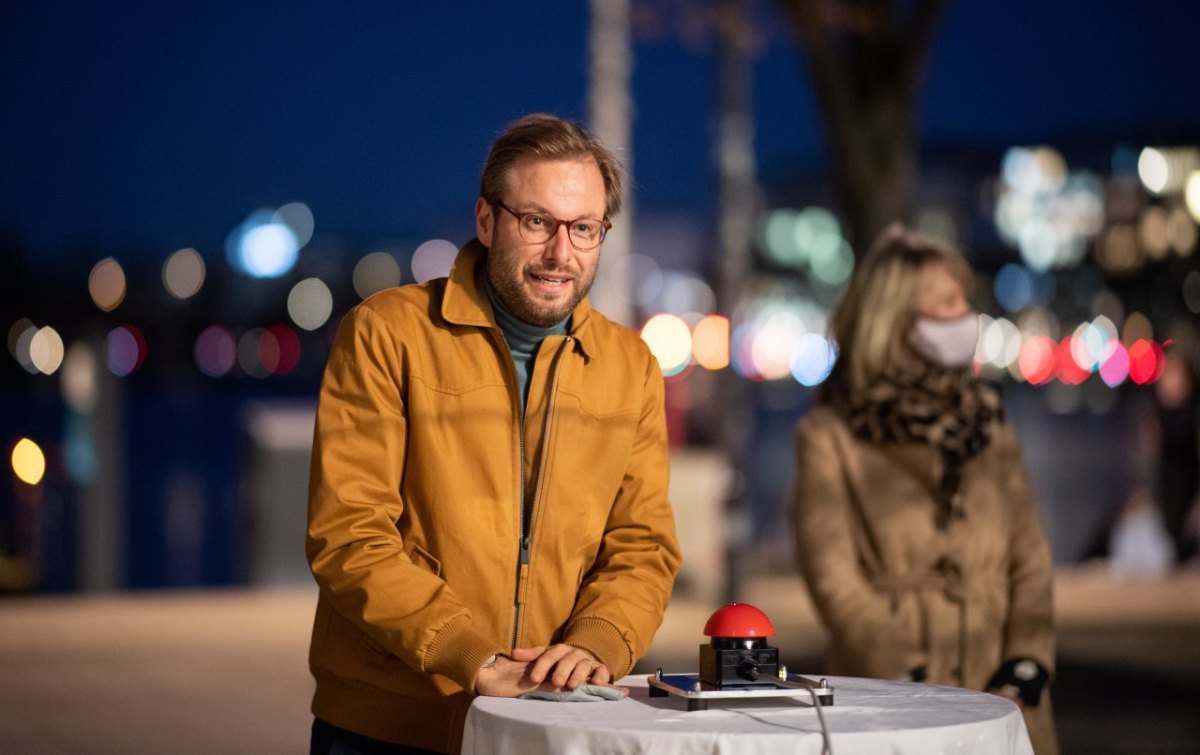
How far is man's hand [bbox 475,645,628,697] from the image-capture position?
364 centimetres

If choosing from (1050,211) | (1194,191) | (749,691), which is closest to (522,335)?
(749,691)

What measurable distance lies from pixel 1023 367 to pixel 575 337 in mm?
111409

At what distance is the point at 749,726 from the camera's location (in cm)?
329

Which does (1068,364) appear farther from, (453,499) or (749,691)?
(749,691)

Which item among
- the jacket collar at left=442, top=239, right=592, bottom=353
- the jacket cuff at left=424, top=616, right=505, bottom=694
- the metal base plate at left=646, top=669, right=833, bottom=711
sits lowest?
the metal base plate at left=646, top=669, right=833, bottom=711

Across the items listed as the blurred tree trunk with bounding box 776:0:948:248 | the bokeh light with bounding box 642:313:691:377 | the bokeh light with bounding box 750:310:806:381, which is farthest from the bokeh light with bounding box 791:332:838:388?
the blurred tree trunk with bounding box 776:0:948:248

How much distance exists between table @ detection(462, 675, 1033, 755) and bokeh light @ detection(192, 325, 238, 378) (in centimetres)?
11937

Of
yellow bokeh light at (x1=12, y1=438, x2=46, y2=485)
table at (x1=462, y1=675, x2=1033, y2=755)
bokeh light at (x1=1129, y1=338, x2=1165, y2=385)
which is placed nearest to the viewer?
table at (x1=462, y1=675, x2=1033, y2=755)

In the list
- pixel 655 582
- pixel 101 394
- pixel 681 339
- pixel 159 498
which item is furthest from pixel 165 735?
pixel 681 339

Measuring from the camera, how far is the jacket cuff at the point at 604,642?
3832 mm

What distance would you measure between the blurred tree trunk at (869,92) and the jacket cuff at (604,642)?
748 centimetres

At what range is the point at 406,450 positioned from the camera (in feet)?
13.1

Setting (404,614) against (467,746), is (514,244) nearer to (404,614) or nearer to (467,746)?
(404,614)

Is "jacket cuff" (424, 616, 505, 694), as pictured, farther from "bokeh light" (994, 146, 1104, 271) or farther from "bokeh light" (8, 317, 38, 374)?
"bokeh light" (8, 317, 38, 374)
